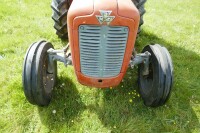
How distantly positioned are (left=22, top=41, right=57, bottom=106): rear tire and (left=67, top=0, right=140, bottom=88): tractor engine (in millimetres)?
418

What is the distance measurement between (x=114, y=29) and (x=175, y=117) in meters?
1.43

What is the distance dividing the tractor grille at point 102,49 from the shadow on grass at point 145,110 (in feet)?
1.90

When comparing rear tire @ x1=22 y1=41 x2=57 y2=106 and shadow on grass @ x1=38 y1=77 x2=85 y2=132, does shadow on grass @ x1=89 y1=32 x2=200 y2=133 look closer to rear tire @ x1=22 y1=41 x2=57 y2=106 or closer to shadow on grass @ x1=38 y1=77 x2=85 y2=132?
shadow on grass @ x1=38 y1=77 x2=85 y2=132

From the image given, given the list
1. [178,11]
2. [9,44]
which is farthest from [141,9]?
[178,11]

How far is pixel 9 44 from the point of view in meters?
4.67

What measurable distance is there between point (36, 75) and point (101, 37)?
0.86 m

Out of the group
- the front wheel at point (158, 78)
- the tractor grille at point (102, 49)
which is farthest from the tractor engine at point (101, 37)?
the front wheel at point (158, 78)

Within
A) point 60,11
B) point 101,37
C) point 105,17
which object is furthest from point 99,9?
point 60,11

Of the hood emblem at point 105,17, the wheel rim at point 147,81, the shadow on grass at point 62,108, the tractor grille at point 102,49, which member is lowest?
the shadow on grass at point 62,108

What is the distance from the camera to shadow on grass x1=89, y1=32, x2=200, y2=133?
3262 millimetres

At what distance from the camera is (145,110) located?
3.45m

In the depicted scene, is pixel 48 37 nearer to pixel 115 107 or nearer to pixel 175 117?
pixel 115 107

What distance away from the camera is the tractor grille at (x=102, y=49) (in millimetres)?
2637

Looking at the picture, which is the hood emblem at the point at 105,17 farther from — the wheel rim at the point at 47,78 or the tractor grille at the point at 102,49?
the wheel rim at the point at 47,78
